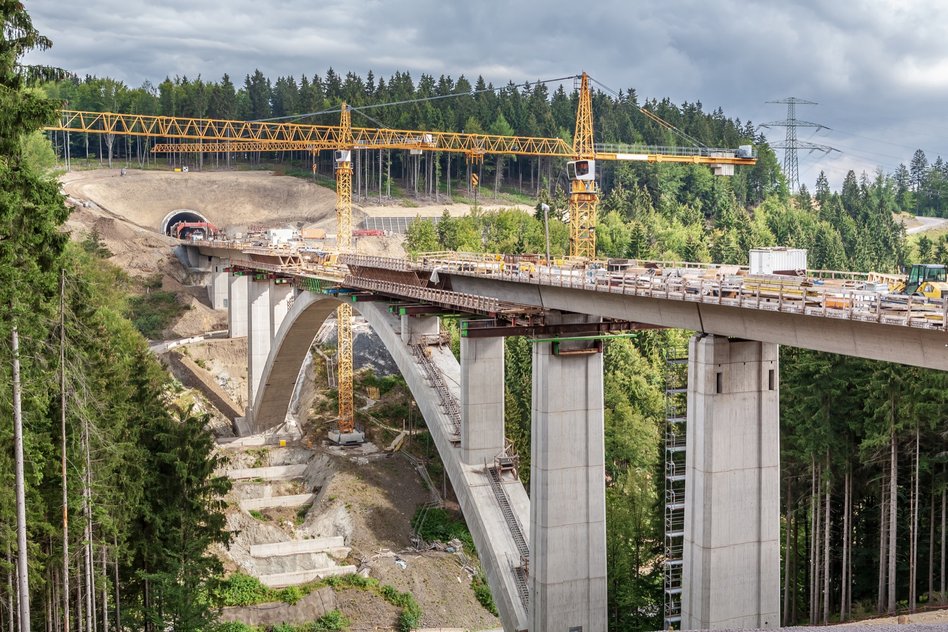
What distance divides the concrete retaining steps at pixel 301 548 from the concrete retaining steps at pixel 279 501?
22.2 feet

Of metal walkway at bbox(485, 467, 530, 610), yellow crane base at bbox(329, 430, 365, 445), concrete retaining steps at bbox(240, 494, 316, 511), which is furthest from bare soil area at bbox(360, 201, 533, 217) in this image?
metal walkway at bbox(485, 467, 530, 610)

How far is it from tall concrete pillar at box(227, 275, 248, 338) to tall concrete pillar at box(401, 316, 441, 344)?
44.7 meters

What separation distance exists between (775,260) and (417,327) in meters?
22.8

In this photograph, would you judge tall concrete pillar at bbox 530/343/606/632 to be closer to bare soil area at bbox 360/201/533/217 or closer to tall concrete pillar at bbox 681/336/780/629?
tall concrete pillar at bbox 681/336/780/629

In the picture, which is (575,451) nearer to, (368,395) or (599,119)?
(368,395)

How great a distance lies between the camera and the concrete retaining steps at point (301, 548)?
60125mm

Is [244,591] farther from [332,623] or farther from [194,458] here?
[194,458]

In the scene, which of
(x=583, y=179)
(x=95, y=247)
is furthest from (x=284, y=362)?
(x=95, y=247)

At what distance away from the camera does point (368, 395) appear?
8338 cm

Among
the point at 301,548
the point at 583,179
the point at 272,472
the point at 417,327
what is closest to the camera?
the point at 417,327

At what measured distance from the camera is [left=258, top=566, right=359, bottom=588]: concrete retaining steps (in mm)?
56969

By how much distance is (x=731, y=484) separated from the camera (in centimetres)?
3148

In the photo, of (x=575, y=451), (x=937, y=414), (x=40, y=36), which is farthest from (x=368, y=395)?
(x=40, y=36)

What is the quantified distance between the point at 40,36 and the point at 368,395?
62.6 m
